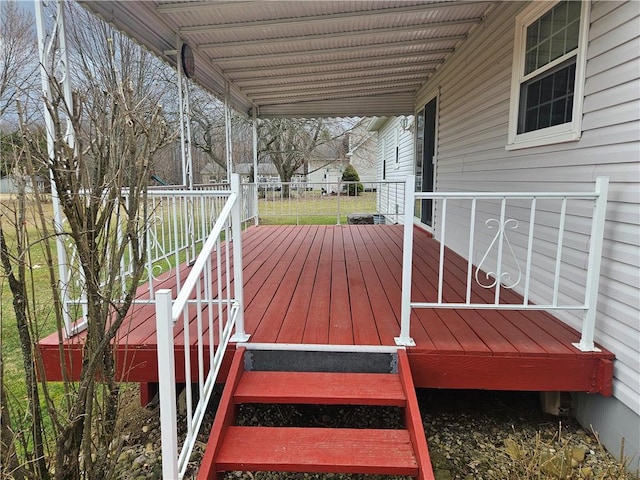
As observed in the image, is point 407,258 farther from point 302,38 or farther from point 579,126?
point 302,38

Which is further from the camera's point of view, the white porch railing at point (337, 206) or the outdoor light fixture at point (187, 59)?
the white porch railing at point (337, 206)

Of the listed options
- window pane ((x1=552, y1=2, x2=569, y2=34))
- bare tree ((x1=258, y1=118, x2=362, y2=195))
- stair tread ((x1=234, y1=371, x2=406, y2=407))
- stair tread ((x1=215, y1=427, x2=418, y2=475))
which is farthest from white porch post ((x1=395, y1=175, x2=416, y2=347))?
bare tree ((x1=258, y1=118, x2=362, y2=195))

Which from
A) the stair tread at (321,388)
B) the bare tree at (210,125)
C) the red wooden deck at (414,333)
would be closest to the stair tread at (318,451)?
the stair tread at (321,388)

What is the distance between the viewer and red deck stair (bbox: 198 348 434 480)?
183cm

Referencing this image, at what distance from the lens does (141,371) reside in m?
2.48

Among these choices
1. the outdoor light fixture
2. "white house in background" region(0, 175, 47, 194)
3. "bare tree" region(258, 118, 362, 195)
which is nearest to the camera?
"white house in background" region(0, 175, 47, 194)

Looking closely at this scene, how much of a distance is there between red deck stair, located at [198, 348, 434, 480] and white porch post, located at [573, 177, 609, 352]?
1.03 m

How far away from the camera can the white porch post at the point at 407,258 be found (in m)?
2.22

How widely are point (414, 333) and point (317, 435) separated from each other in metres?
0.91

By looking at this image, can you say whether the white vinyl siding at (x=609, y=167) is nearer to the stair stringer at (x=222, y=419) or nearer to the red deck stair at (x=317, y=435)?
the red deck stair at (x=317, y=435)

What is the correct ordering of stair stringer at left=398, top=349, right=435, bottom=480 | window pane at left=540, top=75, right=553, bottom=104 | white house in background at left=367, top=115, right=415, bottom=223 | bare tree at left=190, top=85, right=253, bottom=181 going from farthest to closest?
bare tree at left=190, top=85, right=253, bottom=181 → white house in background at left=367, top=115, right=415, bottom=223 → window pane at left=540, top=75, right=553, bottom=104 → stair stringer at left=398, top=349, right=435, bottom=480


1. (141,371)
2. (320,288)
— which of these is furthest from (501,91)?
(141,371)

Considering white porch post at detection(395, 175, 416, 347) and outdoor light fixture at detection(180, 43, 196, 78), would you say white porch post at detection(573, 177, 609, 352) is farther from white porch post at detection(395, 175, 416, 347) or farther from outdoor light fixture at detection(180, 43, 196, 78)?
outdoor light fixture at detection(180, 43, 196, 78)

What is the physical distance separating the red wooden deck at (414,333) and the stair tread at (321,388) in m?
0.20
